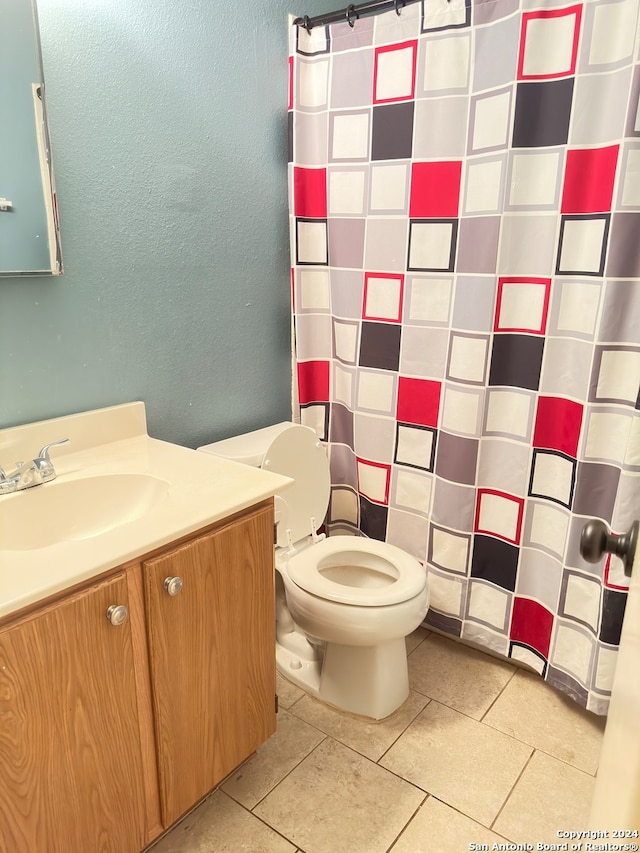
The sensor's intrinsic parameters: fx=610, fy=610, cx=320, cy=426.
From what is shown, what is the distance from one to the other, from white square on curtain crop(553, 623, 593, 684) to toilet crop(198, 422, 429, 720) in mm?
401

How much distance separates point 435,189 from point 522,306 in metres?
0.41

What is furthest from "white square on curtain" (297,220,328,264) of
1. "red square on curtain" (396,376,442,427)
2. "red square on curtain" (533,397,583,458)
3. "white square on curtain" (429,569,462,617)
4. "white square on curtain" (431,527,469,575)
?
"white square on curtain" (429,569,462,617)

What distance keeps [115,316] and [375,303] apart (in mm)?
772

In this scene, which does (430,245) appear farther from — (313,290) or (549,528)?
(549,528)

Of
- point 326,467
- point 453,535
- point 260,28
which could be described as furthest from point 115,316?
→ point 453,535

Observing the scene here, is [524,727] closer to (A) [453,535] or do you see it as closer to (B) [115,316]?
(A) [453,535]

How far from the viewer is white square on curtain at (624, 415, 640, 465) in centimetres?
145

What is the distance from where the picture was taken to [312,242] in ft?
6.46

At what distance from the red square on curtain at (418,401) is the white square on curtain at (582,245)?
482mm

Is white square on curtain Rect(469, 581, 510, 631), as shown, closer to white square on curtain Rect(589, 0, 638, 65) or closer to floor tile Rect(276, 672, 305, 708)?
floor tile Rect(276, 672, 305, 708)

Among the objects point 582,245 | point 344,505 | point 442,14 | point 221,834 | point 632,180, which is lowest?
point 221,834

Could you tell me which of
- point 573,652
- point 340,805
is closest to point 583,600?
point 573,652

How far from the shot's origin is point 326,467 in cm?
197

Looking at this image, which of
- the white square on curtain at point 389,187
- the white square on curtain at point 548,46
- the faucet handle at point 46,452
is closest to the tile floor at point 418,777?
the faucet handle at point 46,452
